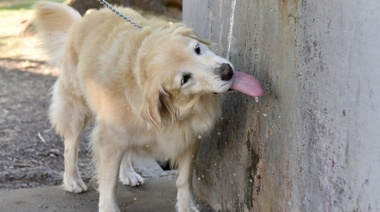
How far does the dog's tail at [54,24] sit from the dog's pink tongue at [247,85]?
1.91 meters

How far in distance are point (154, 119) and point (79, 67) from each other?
0.95 meters

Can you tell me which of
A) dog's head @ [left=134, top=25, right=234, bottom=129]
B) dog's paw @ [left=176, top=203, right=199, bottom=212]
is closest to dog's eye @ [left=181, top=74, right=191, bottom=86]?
dog's head @ [left=134, top=25, right=234, bottom=129]

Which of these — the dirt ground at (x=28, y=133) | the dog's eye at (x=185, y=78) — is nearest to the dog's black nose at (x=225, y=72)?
the dog's eye at (x=185, y=78)

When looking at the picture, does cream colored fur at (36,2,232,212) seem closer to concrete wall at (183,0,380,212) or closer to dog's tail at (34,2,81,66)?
dog's tail at (34,2,81,66)

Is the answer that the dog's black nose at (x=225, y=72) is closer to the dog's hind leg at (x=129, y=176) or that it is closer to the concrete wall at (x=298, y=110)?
the concrete wall at (x=298, y=110)

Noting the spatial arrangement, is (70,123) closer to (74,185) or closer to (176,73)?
(74,185)

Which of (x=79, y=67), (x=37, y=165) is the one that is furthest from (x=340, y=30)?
(x=37, y=165)

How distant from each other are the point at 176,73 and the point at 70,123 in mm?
1622

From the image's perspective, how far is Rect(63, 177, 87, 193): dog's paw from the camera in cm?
478

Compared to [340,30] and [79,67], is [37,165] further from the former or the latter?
[340,30]

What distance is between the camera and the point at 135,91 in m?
3.65

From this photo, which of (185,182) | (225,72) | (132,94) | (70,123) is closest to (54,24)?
Answer: (70,123)

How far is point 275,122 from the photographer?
3.47m

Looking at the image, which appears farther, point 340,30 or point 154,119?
point 154,119
